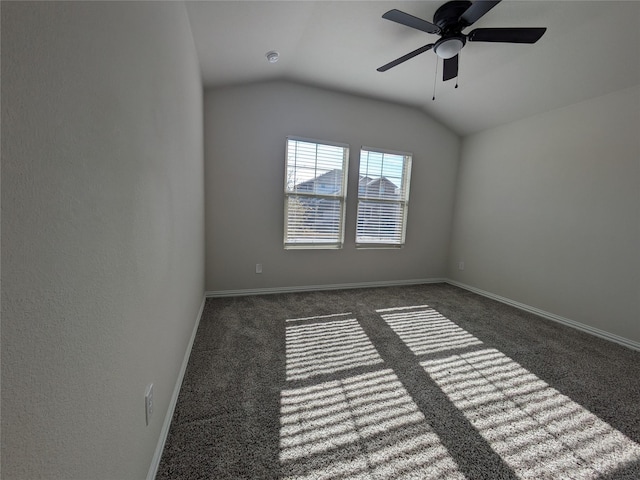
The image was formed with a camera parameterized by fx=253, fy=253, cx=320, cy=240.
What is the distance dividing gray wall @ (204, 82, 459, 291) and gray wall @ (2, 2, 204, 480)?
198cm

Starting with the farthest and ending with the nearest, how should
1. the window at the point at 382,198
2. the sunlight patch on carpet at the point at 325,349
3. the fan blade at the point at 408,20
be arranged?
the window at the point at 382,198, the sunlight patch on carpet at the point at 325,349, the fan blade at the point at 408,20

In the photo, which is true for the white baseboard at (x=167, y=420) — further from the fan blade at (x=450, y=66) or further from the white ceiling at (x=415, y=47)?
the fan blade at (x=450, y=66)

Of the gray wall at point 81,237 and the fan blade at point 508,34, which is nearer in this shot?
the gray wall at point 81,237

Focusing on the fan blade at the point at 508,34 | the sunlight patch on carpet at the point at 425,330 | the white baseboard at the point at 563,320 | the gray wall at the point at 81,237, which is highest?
the fan blade at the point at 508,34

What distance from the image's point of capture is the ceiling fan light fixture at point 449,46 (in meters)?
2.00

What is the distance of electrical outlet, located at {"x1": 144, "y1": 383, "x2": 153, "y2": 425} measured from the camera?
106cm

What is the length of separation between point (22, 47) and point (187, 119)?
173 centimetres

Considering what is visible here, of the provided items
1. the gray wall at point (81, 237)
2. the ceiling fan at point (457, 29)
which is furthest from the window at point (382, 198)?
the gray wall at point (81, 237)

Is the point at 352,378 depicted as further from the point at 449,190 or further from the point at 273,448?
the point at 449,190

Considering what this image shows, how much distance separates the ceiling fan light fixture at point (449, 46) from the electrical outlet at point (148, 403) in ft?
9.74

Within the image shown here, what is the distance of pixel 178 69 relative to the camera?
1.63 metres

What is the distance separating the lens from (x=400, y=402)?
63.7 inches

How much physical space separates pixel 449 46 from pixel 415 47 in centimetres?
62

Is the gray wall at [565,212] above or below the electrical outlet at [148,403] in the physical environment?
above
